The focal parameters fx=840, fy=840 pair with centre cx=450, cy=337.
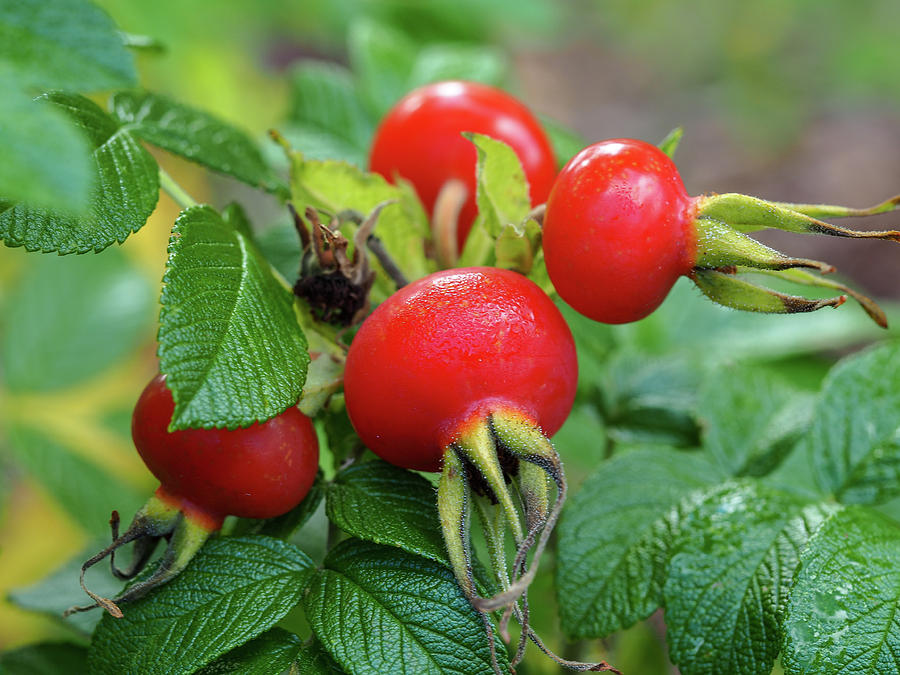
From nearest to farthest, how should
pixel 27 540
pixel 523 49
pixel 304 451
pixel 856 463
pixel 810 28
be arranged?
pixel 304 451 → pixel 856 463 → pixel 27 540 → pixel 810 28 → pixel 523 49

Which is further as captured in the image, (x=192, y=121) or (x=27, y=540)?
(x=27, y=540)

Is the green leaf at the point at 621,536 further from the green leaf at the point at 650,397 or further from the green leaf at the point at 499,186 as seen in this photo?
the green leaf at the point at 499,186

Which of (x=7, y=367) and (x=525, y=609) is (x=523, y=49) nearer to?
(x=7, y=367)

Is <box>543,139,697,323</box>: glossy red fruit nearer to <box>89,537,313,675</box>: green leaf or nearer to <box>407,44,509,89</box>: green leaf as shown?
<box>89,537,313,675</box>: green leaf

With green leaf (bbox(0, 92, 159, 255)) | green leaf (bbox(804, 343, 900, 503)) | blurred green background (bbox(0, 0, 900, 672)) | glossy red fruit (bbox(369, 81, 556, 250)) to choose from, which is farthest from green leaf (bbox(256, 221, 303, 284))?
green leaf (bbox(804, 343, 900, 503))

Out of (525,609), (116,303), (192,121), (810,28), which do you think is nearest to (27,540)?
(116,303)

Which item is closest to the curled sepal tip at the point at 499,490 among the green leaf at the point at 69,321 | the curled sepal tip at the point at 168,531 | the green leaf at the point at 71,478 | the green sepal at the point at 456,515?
the green sepal at the point at 456,515
